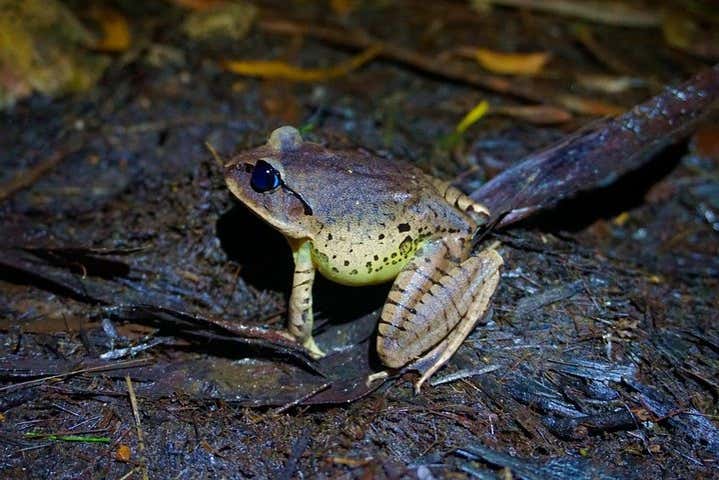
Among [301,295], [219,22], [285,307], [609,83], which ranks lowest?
[285,307]

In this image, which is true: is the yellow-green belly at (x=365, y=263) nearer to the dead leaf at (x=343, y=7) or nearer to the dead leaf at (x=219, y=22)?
the dead leaf at (x=219, y=22)

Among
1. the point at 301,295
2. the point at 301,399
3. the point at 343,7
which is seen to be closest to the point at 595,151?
the point at 301,295

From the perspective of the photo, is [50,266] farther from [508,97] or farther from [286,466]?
[508,97]

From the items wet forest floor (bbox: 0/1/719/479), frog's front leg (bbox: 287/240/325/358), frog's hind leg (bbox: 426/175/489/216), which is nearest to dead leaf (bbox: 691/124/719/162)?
wet forest floor (bbox: 0/1/719/479)

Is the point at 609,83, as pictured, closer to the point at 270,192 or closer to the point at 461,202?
the point at 461,202

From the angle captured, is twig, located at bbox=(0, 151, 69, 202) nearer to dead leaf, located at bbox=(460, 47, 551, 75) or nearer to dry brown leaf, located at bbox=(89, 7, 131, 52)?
dry brown leaf, located at bbox=(89, 7, 131, 52)

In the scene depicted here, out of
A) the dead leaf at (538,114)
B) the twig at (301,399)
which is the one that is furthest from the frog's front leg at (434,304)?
the dead leaf at (538,114)
